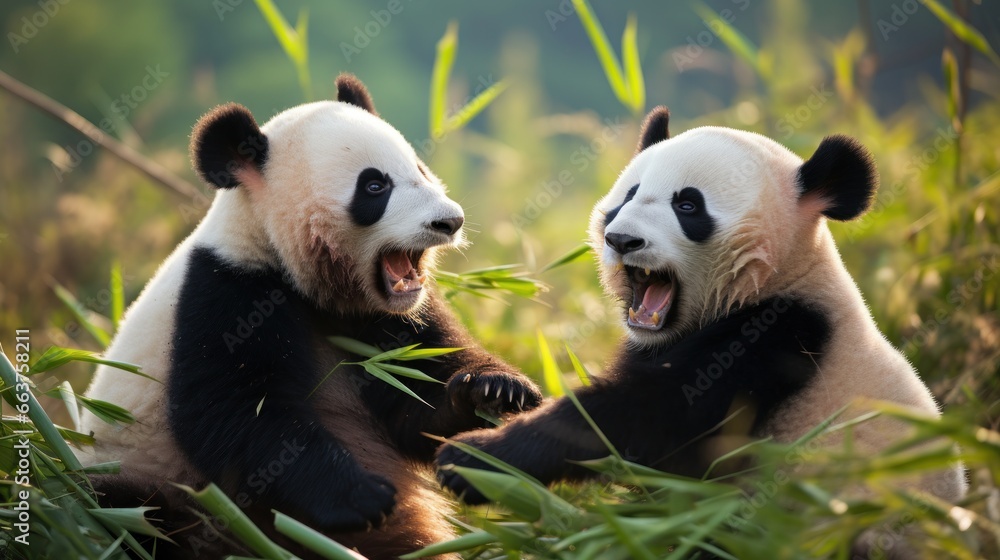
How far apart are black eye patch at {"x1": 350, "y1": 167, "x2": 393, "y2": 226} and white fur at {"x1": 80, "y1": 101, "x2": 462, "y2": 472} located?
0.02 m

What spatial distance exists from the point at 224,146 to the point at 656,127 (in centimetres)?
153

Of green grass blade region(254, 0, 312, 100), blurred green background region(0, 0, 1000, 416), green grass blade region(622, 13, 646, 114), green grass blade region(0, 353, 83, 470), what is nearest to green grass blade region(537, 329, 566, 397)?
blurred green background region(0, 0, 1000, 416)

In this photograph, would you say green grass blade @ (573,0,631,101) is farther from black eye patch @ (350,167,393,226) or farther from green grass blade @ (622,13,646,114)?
black eye patch @ (350,167,393,226)

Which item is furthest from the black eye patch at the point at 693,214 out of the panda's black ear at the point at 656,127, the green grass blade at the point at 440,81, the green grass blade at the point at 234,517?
the green grass blade at the point at 440,81

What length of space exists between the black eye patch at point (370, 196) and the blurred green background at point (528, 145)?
24.9 inches

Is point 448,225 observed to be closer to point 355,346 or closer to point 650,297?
point 355,346

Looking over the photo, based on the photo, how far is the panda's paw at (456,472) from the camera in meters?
2.57

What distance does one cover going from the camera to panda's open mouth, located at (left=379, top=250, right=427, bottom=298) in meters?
3.11

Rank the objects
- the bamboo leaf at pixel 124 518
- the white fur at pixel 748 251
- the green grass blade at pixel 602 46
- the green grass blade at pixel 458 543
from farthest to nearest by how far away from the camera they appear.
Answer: the green grass blade at pixel 602 46
the white fur at pixel 748 251
the bamboo leaf at pixel 124 518
the green grass blade at pixel 458 543

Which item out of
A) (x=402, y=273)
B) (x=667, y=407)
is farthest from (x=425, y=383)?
(x=667, y=407)

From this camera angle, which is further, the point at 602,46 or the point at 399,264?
the point at 602,46

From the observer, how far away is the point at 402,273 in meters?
3.24

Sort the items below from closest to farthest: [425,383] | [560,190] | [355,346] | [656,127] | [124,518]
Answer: [124,518], [355,346], [425,383], [656,127], [560,190]

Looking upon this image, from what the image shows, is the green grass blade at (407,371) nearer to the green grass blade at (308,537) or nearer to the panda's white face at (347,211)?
the panda's white face at (347,211)
